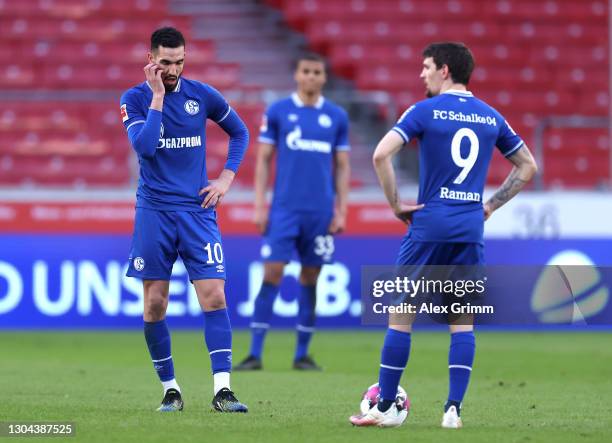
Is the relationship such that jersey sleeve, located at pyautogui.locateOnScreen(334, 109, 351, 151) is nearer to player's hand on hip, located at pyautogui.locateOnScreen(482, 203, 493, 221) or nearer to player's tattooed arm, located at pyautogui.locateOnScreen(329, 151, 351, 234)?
player's tattooed arm, located at pyautogui.locateOnScreen(329, 151, 351, 234)

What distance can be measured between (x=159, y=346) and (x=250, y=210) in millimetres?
7430

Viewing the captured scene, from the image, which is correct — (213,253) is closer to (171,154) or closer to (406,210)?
(171,154)

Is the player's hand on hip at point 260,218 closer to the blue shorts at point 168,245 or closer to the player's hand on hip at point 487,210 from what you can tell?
the blue shorts at point 168,245

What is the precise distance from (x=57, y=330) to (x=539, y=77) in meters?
9.08

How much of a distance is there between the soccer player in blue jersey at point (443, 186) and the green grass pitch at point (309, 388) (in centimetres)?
33

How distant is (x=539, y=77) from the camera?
64.4ft

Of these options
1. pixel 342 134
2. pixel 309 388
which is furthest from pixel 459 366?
pixel 342 134

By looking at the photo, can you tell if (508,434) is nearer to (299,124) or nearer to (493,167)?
(299,124)

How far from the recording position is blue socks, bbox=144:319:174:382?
7348mm

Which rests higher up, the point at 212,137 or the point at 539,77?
the point at 539,77

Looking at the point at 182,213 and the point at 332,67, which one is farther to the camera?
the point at 332,67

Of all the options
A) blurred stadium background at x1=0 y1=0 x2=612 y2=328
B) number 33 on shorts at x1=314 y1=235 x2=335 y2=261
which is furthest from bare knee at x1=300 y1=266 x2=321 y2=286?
blurred stadium background at x1=0 y1=0 x2=612 y2=328

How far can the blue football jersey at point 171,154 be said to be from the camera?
23.7ft

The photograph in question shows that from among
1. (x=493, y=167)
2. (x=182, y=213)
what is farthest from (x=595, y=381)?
(x=493, y=167)
